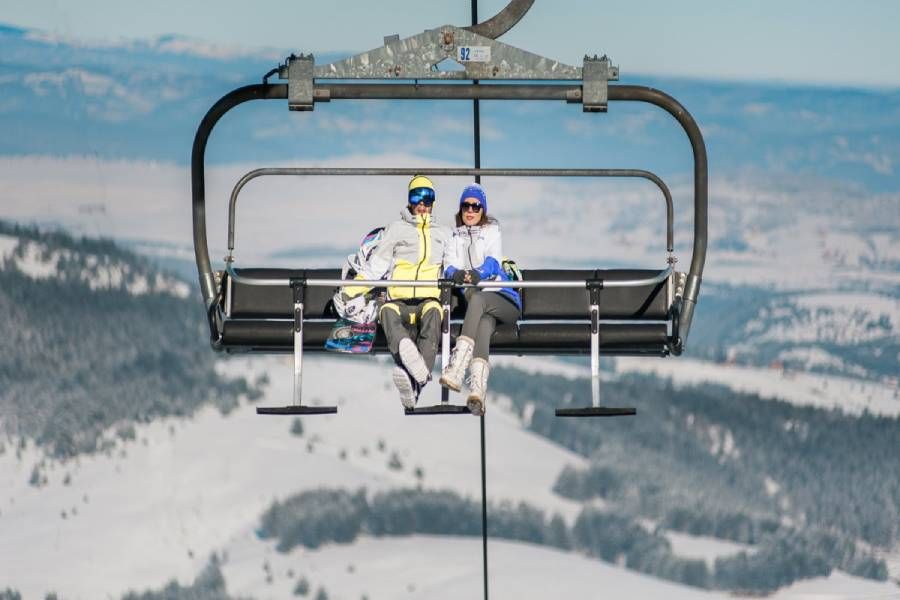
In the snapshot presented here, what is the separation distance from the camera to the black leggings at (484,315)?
40.8 ft

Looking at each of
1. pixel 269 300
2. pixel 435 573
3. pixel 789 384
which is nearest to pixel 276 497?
pixel 435 573

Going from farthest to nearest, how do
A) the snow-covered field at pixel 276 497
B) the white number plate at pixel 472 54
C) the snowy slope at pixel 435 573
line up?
the snow-covered field at pixel 276 497, the snowy slope at pixel 435 573, the white number plate at pixel 472 54

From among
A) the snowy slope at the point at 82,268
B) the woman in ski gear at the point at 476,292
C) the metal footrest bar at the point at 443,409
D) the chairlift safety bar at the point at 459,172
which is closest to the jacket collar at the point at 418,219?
the woman in ski gear at the point at 476,292

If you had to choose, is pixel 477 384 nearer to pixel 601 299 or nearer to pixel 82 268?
pixel 601 299

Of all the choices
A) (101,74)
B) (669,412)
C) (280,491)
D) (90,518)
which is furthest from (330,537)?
(101,74)

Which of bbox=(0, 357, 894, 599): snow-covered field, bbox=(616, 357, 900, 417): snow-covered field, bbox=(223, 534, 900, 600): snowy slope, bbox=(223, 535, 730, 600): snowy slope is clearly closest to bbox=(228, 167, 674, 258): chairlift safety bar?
bbox=(223, 534, 900, 600): snowy slope

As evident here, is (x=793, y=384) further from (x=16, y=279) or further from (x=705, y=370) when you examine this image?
(x=16, y=279)

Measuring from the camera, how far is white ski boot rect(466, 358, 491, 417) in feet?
→ 39.7

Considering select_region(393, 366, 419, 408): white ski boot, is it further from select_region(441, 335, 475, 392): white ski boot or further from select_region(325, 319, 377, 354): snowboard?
select_region(325, 319, 377, 354): snowboard

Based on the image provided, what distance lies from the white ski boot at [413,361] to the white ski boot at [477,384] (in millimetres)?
245

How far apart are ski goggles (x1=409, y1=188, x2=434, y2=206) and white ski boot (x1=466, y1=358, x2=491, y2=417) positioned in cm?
98

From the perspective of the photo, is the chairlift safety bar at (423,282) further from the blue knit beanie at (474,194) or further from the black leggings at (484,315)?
the blue knit beanie at (474,194)

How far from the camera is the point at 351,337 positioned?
496 inches

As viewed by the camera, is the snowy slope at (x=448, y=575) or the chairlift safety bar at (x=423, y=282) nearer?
the chairlift safety bar at (x=423, y=282)
